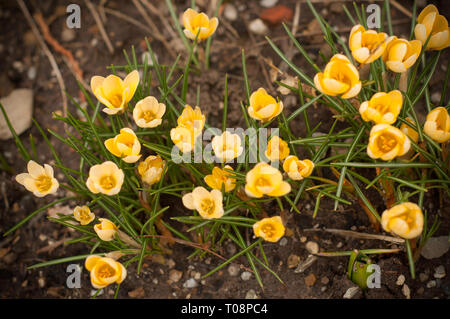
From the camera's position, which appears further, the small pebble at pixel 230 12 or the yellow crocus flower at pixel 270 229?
the small pebble at pixel 230 12

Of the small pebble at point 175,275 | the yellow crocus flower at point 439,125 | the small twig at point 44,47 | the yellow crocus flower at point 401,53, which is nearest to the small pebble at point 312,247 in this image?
the small pebble at point 175,275

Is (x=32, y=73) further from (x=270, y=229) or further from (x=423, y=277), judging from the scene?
(x=423, y=277)

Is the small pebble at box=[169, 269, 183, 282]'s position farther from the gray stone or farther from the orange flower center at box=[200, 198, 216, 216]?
the gray stone

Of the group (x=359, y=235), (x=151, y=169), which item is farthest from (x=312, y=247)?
(x=151, y=169)

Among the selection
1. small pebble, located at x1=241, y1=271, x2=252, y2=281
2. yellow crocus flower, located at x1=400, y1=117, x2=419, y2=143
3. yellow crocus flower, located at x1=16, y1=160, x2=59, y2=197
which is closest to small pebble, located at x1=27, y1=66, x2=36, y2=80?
yellow crocus flower, located at x1=16, y1=160, x2=59, y2=197

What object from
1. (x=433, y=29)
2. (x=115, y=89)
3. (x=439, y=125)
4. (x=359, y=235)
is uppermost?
(x=433, y=29)

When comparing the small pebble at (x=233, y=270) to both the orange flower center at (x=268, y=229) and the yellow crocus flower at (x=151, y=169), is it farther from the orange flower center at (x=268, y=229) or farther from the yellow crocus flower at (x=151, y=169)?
the yellow crocus flower at (x=151, y=169)

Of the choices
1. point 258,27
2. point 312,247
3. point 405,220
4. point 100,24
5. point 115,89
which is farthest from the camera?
point 100,24

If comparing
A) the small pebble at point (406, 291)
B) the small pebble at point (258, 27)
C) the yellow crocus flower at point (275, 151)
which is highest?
the small pebble at point (258, 27)
